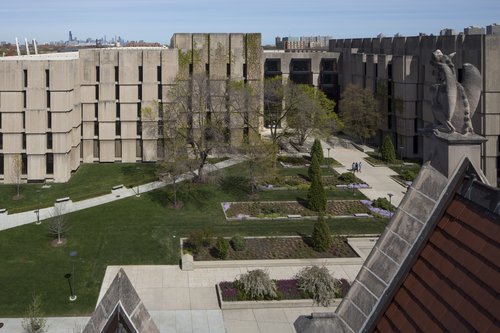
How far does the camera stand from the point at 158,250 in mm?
30047

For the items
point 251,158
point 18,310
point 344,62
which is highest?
point 344,62

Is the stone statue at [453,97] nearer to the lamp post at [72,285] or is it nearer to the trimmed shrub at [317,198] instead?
the lamp post at [72,285]

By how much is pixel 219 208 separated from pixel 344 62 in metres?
46.5

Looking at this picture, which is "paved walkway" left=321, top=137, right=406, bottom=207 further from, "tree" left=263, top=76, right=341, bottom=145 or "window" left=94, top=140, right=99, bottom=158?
"window" left=94, top=140, right=99, bottom=158

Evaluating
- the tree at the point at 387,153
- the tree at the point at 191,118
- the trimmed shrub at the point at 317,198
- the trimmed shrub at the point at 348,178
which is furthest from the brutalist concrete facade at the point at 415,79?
the tree at the point at 191,118

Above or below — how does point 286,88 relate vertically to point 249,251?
above

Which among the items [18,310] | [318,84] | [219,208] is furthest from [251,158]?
[318,84]

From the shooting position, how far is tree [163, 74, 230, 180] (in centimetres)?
4338

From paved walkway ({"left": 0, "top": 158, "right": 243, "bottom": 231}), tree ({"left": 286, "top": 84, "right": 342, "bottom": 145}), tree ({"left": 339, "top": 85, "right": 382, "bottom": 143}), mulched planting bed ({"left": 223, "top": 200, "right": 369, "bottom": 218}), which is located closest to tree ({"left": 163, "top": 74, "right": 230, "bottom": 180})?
paved walkway ({"left": 0, "top": 158, "right": 243, "bottom": 231})

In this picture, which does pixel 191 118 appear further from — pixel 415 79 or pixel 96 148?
pixel 415 79

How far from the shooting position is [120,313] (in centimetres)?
877

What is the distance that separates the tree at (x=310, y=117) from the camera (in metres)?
53.3

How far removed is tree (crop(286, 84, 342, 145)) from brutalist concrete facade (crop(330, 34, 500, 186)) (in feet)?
23.7

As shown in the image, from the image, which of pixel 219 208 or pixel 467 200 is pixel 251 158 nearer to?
pixel 219 208
